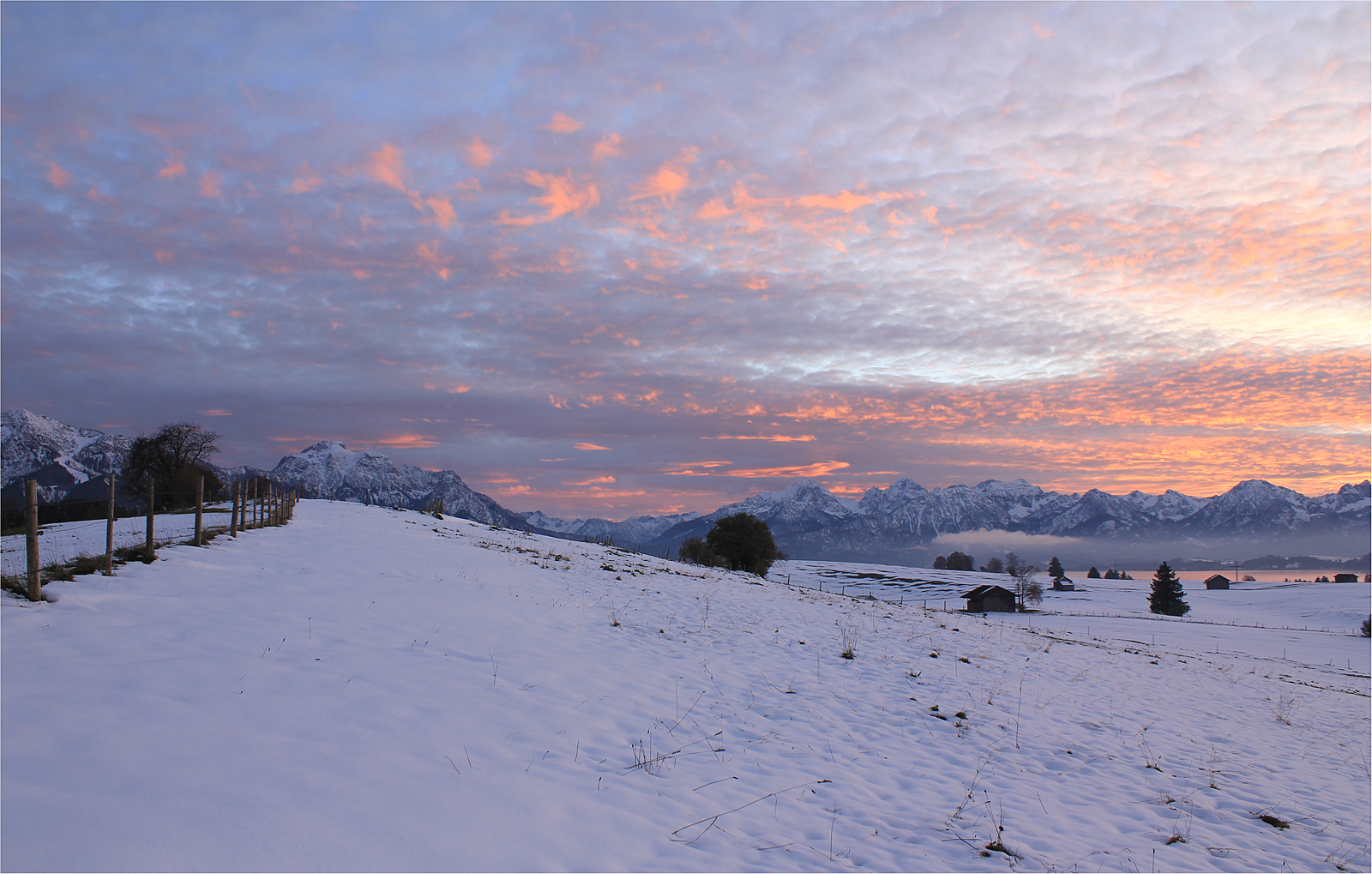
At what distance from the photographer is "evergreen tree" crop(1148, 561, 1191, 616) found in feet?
289

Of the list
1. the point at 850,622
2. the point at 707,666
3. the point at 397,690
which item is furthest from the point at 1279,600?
the point at 397,690

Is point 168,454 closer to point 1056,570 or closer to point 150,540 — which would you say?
point 150,540

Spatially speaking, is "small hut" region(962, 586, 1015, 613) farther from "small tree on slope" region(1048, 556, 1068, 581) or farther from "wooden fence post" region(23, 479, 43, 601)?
"small tree on slope" region(1048, 556, 1068, 581)

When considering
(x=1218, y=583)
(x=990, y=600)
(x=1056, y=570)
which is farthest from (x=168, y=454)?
(x=1218, y=583)

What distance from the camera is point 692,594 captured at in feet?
72.4

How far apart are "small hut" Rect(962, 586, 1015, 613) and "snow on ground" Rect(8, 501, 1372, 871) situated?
6232cm

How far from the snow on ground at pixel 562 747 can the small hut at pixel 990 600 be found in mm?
62317

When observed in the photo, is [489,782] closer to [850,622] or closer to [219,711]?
[219,711]

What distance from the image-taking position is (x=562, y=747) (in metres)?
7.44

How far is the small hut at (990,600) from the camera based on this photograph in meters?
74.8

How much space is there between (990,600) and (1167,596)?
35343 mm

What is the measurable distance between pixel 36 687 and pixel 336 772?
3.39 metres

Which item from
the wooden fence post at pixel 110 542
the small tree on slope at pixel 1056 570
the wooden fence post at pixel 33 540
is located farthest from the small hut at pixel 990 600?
the small tree on slope at pixel 1056 570

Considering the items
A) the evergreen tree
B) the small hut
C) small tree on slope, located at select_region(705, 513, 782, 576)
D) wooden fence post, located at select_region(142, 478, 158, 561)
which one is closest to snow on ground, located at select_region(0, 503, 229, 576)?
wooden fence post, located at select_region(142, 478, 158, 561)
